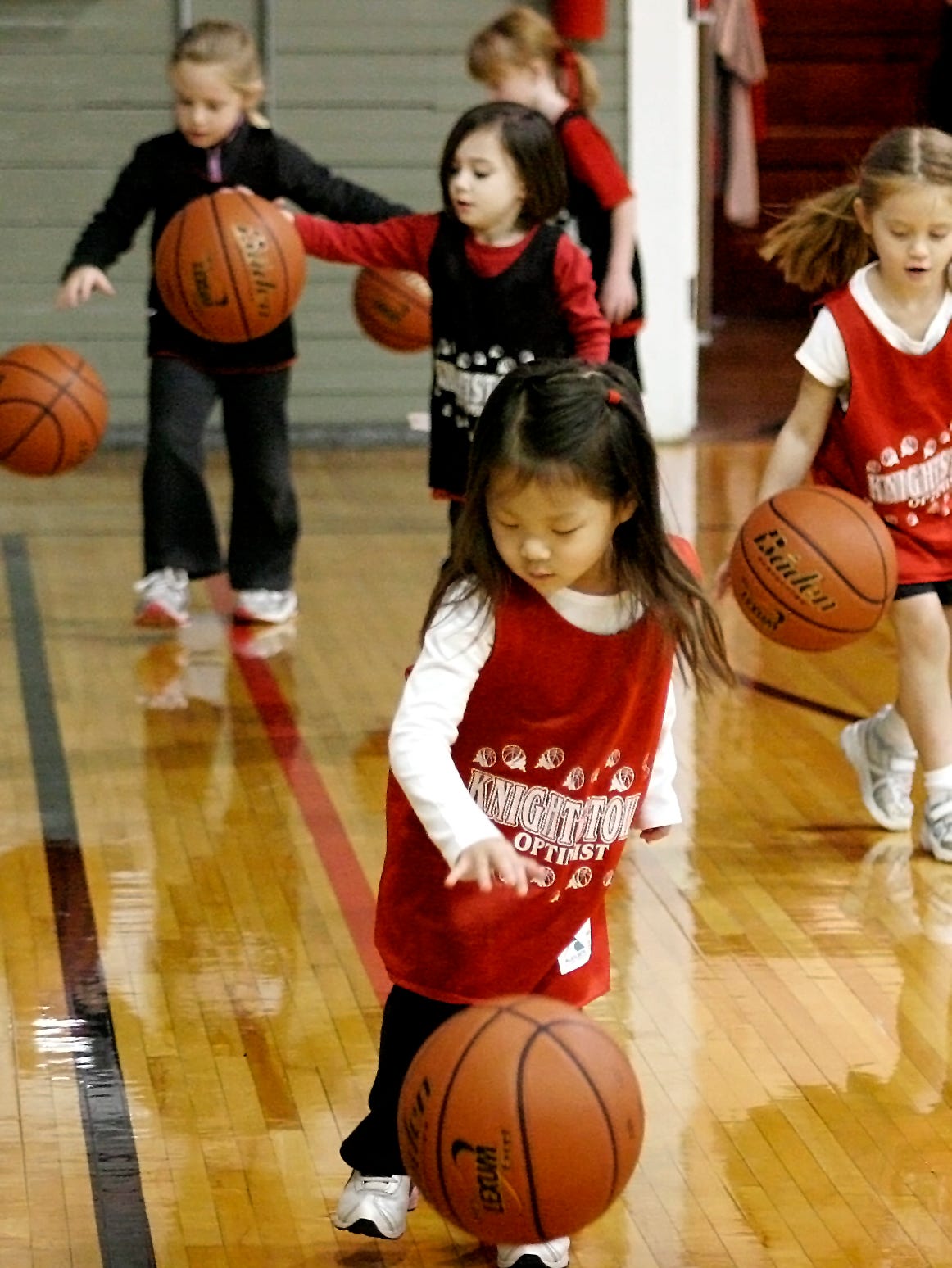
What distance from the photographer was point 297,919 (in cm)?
373

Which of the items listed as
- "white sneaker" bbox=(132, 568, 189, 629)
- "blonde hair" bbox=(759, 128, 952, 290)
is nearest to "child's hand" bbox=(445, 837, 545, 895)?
"blonde hair" bbox=(759, 128, 952, 290)

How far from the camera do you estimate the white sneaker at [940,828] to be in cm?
400

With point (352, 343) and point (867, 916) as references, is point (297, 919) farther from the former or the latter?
point (352, 343)

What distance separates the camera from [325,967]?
11.6ft

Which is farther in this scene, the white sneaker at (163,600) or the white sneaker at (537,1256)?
the white sneaker at (163,600)

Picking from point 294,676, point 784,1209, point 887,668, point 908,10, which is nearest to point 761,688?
point 887,668

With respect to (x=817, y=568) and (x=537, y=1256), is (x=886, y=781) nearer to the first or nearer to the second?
(x=817, y=568)

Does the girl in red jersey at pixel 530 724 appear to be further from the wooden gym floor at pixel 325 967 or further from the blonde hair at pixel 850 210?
the blonde hair at pixel 850 210

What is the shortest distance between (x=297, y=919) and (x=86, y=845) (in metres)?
Result: 0.58

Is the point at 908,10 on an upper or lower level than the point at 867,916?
upper

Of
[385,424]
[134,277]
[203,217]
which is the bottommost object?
[385,424]

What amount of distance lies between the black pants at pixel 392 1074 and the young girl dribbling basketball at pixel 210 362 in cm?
291

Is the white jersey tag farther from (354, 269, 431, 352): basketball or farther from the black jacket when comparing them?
(354, 269, 431, 352): basketball

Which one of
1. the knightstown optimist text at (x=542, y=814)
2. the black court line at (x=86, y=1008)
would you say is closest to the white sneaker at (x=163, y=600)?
the black court line at (x=86, y=1008)
